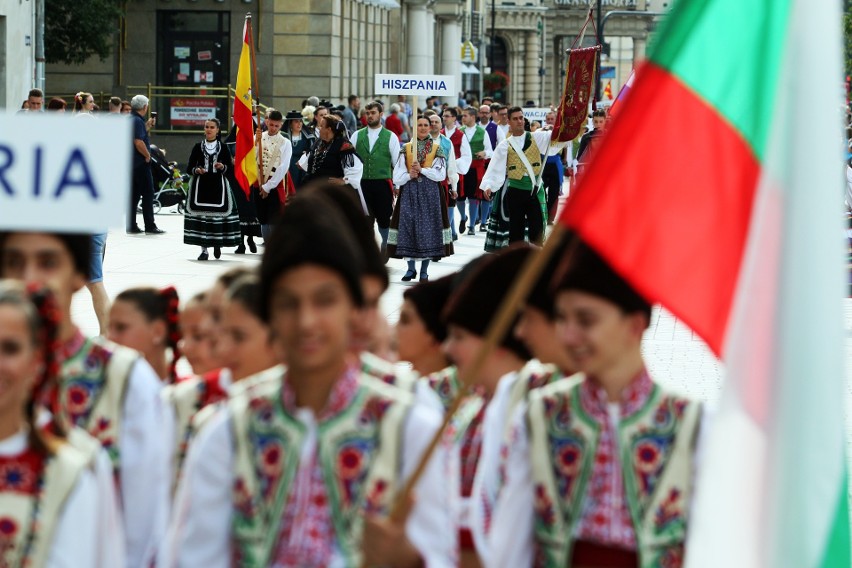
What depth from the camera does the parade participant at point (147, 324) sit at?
18.2 feet

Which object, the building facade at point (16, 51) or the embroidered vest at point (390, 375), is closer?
the embroidered vest at point (390, 375)

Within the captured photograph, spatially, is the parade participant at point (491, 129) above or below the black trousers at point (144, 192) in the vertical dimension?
above

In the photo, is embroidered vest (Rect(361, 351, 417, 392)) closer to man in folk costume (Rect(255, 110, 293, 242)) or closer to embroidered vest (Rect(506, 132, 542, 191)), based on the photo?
embroidered vest (Rect(506, 132, 542, 191))

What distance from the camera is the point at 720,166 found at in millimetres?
3861

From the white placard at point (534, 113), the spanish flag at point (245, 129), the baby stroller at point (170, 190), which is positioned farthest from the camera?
the white placard at point (534, 113)

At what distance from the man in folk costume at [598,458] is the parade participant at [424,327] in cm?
172

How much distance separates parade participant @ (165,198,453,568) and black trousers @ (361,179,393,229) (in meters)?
15.6

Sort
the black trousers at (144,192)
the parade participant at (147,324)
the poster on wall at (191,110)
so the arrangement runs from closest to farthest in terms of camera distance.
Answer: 1. the parade participant at (147,324)
2. the black trousers at (144,192)
3. the poster on wall at (191,110)

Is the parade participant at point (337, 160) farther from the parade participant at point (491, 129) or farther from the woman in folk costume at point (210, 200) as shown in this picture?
the parade participant at point (491, 129)

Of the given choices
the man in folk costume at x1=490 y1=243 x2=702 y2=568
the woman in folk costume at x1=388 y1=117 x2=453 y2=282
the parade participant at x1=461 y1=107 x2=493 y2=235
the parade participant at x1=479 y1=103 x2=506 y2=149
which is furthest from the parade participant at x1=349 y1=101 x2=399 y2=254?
the man in folk costume at x1=490 y1=243 x2=702 y2=568

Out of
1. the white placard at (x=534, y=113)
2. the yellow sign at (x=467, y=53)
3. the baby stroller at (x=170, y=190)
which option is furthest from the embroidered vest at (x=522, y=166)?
the yellow sign at (x=467, y=53)

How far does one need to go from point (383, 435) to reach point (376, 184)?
15.7 metres

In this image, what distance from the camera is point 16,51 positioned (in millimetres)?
28516

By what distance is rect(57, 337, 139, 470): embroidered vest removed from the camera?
4.29 m
